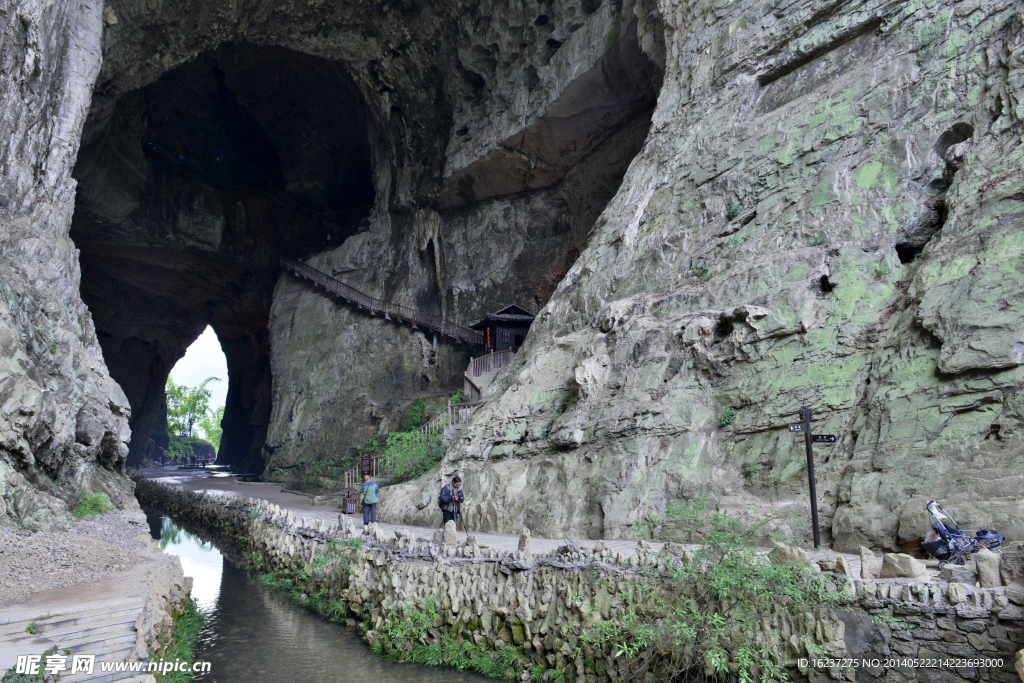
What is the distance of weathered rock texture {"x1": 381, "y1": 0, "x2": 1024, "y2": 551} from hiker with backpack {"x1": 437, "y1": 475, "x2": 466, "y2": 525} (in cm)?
41

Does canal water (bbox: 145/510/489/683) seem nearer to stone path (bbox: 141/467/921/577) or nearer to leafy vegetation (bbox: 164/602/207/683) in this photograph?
leafy vegetation (bbox: 164/602/207/683)

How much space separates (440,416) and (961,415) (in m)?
15.2

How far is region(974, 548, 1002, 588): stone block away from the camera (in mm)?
5645

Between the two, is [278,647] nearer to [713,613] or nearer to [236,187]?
[713,613]

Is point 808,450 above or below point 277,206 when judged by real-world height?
below

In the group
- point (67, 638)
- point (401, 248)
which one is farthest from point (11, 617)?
point (401, 248)

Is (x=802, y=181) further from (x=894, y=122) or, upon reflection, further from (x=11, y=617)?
(x=11, y=617)

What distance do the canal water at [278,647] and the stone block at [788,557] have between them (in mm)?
4112

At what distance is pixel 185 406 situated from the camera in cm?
6675

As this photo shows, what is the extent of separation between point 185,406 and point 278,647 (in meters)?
65.7

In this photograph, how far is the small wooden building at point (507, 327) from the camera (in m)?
25.8

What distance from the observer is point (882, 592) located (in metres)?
5.98

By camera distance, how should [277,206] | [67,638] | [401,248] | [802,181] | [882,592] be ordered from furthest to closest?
1. [277,206]
2. [401,248]
3. [802,181]
4. [67,638]
5. [882,592]

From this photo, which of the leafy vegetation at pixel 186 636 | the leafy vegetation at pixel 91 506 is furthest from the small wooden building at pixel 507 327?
the leafy vegetation at pixel 186 636
